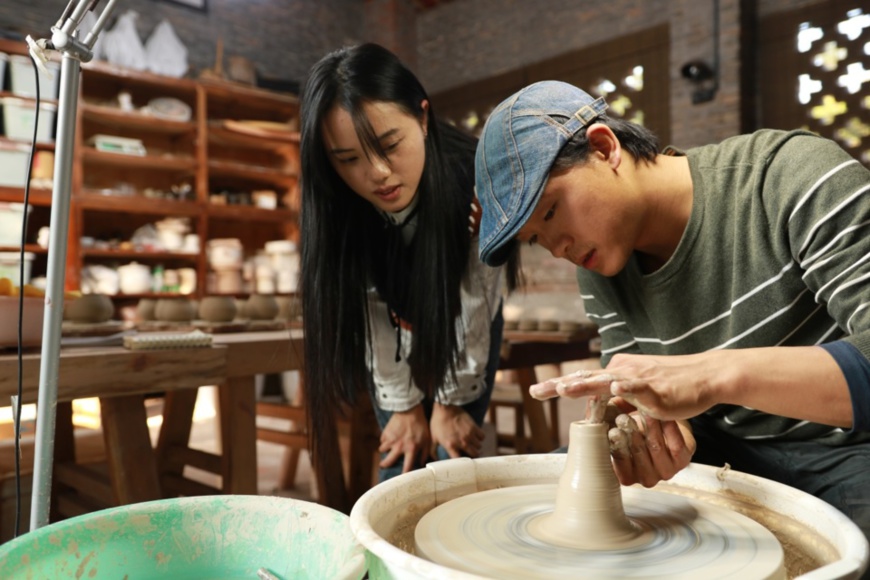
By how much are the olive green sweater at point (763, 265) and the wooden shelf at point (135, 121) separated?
202 inches

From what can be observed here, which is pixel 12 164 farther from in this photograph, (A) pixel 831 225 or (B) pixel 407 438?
(A) pixel 831 225

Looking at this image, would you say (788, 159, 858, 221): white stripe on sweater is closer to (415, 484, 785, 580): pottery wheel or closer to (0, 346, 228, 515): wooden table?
(415, 484, 785, 580): pottery wheel

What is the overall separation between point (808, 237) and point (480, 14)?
6.74 m

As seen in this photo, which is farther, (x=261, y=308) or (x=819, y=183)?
(x=261, y=308)

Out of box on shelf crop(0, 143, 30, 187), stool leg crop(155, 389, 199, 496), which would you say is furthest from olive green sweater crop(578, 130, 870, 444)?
box on shelf crop(0, 143, 30, 187)

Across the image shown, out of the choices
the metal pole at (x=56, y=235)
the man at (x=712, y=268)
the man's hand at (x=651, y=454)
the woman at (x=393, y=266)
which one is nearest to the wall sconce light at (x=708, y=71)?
the woman at (x=393, y=266)

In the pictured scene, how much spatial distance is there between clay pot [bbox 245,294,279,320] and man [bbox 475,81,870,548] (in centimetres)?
162

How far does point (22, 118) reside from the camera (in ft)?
16.1

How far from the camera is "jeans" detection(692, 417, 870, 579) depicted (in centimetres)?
107

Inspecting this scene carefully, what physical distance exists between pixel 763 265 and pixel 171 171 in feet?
19.3

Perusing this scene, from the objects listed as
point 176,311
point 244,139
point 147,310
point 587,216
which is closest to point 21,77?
point 244,139

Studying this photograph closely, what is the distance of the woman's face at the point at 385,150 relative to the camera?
146 cm

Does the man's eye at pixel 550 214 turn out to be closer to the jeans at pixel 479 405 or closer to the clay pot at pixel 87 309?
the jeans at pixel 479 405

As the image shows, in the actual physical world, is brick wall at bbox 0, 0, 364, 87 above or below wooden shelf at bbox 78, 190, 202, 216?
above
